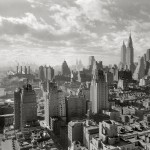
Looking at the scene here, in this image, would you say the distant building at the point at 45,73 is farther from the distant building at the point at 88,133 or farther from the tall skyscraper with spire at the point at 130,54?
the distant building at the point at 88,133

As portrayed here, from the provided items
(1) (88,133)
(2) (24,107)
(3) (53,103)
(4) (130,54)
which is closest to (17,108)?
(2) (24,107)

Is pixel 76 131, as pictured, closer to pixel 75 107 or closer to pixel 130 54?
pixel 75 107

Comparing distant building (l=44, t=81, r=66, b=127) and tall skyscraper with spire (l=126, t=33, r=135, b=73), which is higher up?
tall skyscraper with spire (l=126, t=33, r=135, b=73)

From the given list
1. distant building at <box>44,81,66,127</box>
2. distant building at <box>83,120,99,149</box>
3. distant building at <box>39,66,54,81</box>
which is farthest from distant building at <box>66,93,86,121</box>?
distant building at <box>39,66,54,81</box>

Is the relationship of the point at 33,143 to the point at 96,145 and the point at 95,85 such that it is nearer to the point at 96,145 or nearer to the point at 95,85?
the point at 96,145

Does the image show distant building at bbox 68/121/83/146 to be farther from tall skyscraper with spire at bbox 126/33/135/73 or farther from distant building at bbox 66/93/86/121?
tall skyscraper with spire at bbox 126/33/135/73

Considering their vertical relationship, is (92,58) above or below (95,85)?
above

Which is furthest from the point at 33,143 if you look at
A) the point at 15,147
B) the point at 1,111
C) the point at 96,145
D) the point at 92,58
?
the point at 92,58

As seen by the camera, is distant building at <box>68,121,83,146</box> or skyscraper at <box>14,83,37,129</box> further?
skyscraper at <box>14,83,37,129</box>
